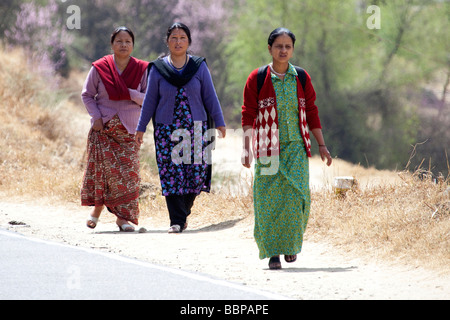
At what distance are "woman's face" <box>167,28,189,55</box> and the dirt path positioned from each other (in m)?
1.99

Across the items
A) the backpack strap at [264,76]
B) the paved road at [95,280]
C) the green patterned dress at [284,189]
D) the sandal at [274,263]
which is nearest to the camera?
the paved road at [95,280]

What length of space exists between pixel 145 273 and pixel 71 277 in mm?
604

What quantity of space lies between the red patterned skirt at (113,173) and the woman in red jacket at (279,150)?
281cm

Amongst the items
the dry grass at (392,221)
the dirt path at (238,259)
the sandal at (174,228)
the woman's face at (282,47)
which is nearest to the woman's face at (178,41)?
the sandal at (174,228)

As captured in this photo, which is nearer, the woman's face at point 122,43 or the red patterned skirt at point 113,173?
the woman's face at point 122,43

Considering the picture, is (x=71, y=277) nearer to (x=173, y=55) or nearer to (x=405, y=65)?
(x=173, y=55)

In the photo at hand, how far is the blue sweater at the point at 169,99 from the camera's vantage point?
31.0ft

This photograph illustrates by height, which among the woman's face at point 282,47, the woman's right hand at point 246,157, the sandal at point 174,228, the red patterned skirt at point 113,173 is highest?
the woman's face at point 282,47

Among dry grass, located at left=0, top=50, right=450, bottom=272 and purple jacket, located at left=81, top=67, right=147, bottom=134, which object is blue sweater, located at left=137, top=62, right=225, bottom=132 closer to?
purple jacket, located at left=81, top=67, right=147, bottom=134

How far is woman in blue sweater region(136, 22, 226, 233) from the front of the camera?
31.0 feet

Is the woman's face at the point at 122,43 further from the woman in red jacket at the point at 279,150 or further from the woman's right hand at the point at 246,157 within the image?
the woman's right hand at the point at 246,157

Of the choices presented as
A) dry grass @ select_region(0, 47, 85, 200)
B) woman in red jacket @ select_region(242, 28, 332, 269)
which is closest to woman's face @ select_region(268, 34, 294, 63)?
woman in red jacket @ select_region(242, 28, 332, 269)

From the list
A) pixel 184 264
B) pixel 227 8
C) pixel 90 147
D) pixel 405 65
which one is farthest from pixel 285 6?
pixel 184 264

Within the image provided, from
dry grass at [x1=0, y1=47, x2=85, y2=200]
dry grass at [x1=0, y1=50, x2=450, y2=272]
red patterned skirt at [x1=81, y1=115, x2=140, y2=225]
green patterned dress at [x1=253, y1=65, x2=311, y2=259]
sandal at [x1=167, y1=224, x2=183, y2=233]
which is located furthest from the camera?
dry grass at [x1=0, y1=47, x2=85, y2=200]
